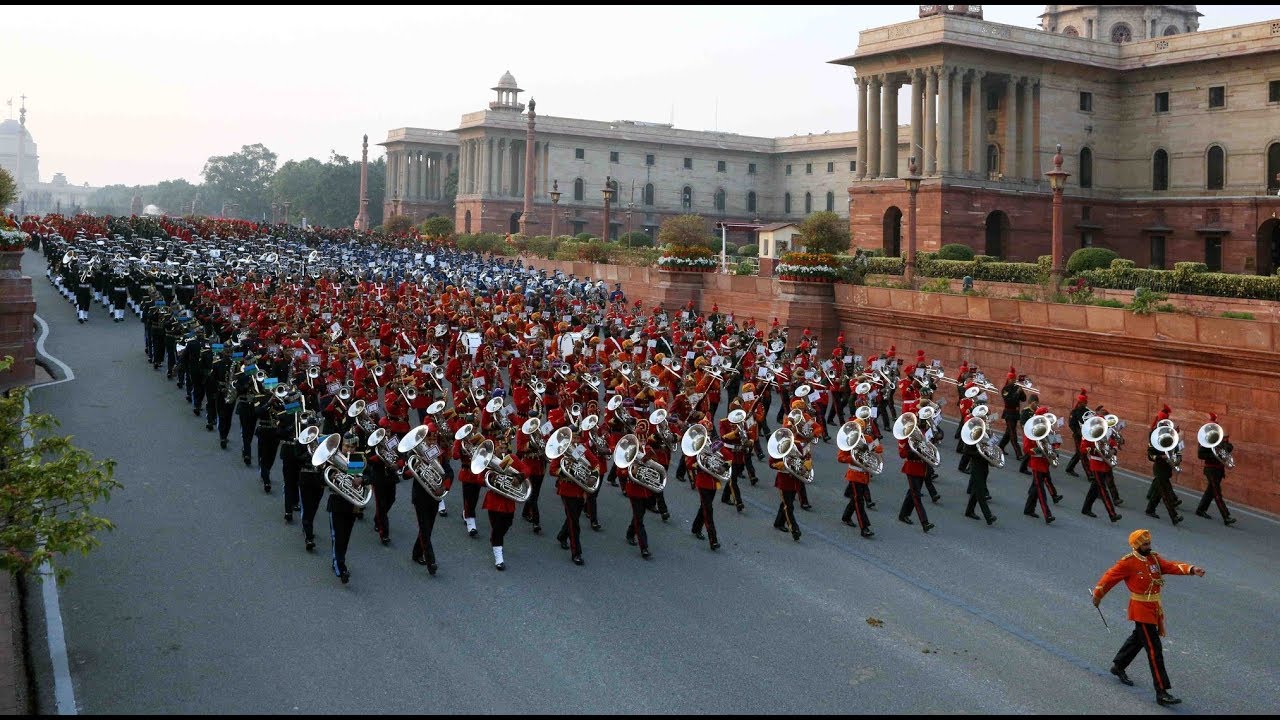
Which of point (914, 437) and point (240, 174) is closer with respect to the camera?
point (914, 437)

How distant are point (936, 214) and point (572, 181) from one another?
46.5 m

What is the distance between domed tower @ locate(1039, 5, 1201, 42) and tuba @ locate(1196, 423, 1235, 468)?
74076mm

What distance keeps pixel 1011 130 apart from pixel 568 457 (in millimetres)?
46826

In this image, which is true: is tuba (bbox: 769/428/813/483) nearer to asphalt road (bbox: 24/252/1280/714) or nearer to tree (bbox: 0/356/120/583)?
asphalt road (bbox: 24/252/1280/714)

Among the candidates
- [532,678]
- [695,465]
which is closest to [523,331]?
[695,465]

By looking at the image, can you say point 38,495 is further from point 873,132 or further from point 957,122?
point 873,132

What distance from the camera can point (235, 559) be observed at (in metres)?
13.2

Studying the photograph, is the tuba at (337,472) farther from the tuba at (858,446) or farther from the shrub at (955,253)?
the shrub at (955,253)

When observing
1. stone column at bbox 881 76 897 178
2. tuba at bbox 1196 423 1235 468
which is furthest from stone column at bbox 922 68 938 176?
tuba at bbox 1196 423 1235 468

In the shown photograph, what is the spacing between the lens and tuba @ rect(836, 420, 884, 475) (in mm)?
15656

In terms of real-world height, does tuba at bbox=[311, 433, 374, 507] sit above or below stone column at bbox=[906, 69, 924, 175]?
below

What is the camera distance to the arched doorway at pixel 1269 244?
5259 centimetres

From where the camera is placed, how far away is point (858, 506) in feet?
51.7

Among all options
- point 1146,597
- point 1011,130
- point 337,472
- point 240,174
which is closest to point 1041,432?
point 1146,597
